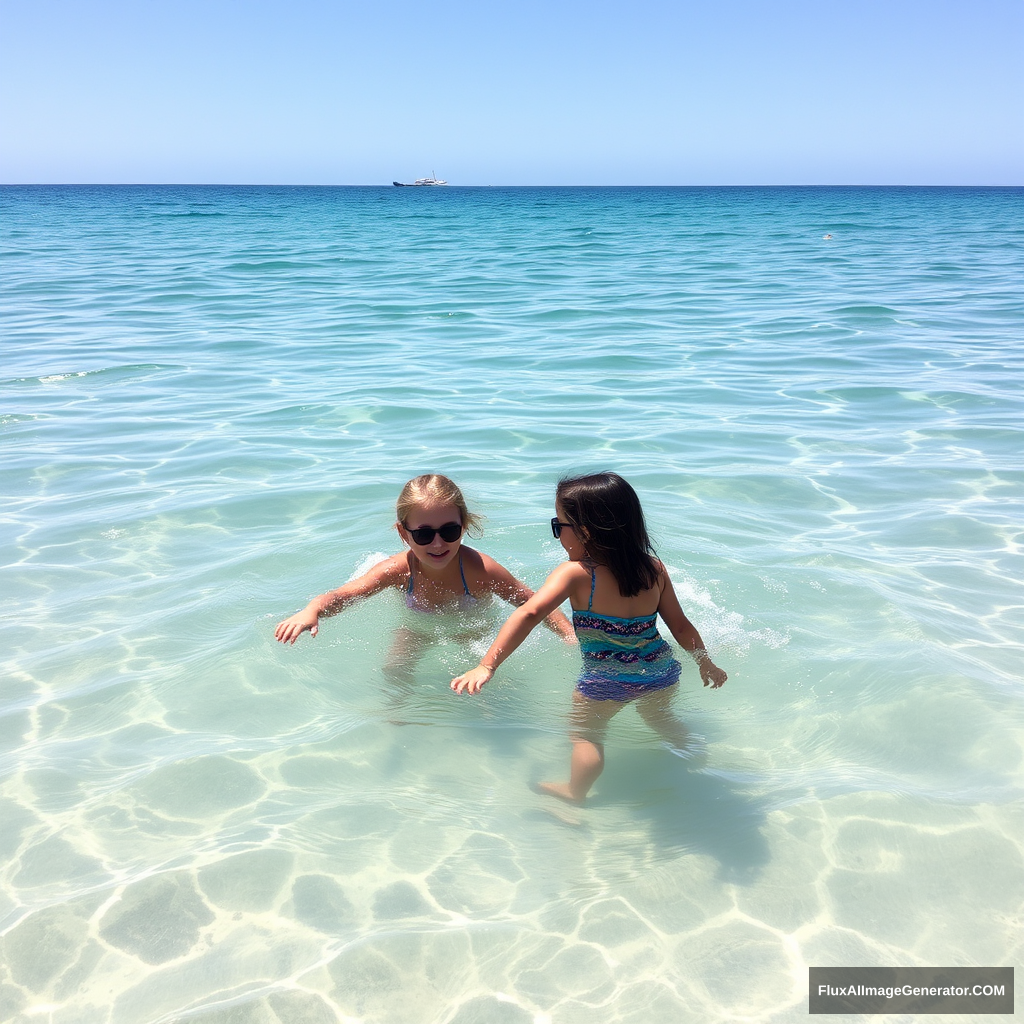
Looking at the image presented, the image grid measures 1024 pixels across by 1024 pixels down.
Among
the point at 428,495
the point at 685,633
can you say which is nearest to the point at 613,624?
the point at 685,633

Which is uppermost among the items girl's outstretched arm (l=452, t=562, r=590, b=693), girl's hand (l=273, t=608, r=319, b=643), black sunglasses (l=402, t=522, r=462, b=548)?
black sunglasses (l=402, t=522, r=462, b=548)

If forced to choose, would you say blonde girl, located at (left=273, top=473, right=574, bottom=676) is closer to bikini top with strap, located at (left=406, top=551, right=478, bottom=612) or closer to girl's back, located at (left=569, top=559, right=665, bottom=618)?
bikini top with strap, located at (left=406, top=551, right=478, bottom=612)

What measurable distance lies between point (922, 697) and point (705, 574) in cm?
134

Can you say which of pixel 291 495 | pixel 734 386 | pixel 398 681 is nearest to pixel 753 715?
pixel 398 681

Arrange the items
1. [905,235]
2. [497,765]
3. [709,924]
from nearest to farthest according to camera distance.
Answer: [709,924] < [497,765] < [905,235]

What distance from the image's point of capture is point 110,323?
12.5 meters

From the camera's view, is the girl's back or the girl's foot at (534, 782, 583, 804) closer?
the girl's foot at (534, 782, 583, 804)

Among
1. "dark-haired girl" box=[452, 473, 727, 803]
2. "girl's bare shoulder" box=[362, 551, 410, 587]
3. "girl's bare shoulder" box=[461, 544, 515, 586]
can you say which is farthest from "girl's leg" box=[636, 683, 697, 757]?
"girl's bare shoulder" box=[362, 551, 410, 587]

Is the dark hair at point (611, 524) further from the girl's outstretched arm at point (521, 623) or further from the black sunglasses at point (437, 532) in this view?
the black sunglasses at point (437, 532)

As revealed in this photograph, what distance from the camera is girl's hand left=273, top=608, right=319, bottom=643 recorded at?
3.44 meters

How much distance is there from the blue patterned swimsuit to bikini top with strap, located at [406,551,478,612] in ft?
2.28

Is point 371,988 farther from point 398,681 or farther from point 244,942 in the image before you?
point 398,681

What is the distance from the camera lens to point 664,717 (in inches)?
132

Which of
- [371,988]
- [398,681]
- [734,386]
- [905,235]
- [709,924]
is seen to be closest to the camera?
[371,988]
